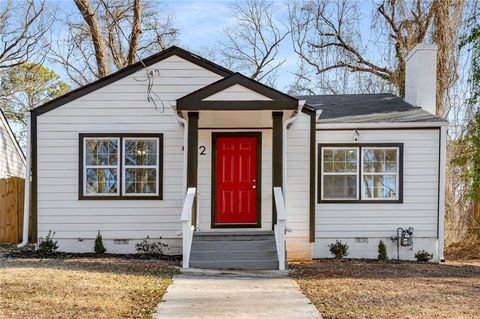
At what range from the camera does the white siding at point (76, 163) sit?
11.1 metres

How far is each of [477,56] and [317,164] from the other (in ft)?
21.2

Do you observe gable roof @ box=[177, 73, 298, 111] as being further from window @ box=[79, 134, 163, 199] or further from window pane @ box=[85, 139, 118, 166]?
window pane @ box=[85, 139, 118, 166]

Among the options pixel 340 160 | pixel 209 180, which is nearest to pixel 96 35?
pixel 209 180

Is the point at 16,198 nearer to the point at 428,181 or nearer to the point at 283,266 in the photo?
the point at 283,266

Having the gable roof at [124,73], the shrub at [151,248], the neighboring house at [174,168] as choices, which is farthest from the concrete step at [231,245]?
the gable roof at [124,73]

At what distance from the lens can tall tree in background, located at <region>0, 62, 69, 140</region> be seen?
2480cm

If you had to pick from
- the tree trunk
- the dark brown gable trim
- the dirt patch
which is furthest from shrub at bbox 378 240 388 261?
the tree trunk

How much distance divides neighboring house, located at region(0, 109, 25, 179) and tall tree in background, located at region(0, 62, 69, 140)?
22.4 ft

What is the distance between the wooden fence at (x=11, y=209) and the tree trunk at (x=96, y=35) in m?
8.56

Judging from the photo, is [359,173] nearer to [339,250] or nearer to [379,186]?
[379,186]

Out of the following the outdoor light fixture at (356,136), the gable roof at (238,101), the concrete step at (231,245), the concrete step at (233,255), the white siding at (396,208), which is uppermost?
the gable roof at (238,101)

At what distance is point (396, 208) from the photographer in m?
11.5

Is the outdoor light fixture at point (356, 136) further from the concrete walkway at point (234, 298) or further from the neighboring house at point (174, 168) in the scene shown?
the concrete walkway at point (234, 298)

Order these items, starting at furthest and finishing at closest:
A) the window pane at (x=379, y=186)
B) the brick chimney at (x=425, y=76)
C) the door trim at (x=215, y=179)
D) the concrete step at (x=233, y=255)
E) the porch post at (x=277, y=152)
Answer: the brick chimney at (x=425, y=76)
the window pane at (x=379, y=186)
the door trim at (x=215, y=179)
the porch post at (x=277, y=152)
the concrete step at (x=233, y=255)
